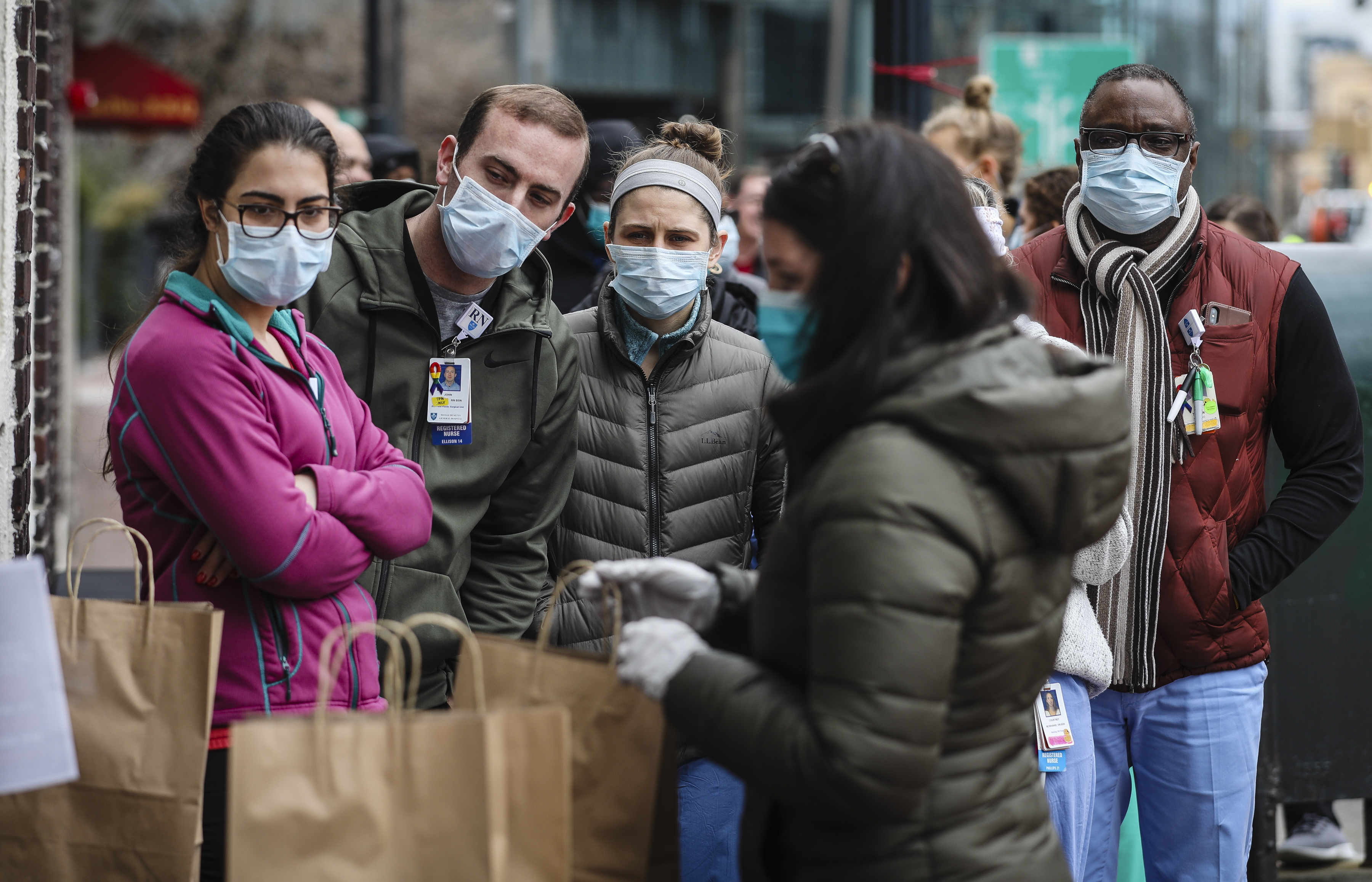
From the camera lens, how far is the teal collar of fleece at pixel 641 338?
3436 millimetres

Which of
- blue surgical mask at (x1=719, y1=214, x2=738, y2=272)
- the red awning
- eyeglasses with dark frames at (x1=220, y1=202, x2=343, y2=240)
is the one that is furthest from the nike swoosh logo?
the red awning

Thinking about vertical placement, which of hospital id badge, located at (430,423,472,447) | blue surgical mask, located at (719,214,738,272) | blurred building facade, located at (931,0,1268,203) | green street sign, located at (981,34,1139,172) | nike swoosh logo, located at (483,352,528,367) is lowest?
hospital id badge, located at (430,423,472,447)

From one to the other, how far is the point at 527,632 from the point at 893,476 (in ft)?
5.92

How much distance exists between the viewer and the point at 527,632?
340cm

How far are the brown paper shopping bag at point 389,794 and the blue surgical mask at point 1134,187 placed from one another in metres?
2.13

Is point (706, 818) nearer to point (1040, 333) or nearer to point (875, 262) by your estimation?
point (1040, 333)

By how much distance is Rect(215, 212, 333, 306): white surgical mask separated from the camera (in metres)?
2.57

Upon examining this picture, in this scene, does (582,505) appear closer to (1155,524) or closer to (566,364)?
(566,364)

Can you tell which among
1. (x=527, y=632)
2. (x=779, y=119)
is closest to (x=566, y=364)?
(x=527, y=632)

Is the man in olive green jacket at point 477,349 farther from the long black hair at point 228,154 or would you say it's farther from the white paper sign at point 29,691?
the white paper sign at point 29,691

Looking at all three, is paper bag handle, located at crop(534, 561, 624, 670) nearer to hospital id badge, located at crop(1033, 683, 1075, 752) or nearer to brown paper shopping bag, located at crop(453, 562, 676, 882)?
brown paper shopping bag, located at crop(453, 562, 676, 882)

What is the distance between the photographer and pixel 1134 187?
3.32 m

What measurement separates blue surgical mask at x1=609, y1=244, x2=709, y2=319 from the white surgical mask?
3.31ft

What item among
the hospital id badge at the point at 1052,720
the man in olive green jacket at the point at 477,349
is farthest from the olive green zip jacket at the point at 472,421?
the hospital id badge at the point at 1052,720
